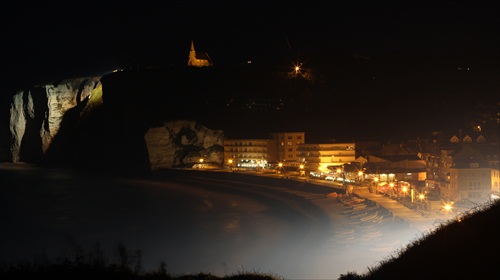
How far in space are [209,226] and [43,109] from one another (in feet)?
137

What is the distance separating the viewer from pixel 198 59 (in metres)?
49.1

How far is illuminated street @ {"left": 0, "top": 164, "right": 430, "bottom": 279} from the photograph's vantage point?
44.0 feet

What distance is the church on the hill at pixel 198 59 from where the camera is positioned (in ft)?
159

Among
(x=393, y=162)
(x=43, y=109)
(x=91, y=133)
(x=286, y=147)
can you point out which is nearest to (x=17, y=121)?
(x=43, y=109)

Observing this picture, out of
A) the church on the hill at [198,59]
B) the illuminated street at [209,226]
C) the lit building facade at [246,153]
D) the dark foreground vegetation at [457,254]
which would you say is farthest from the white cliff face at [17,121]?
the dark foreground vegetation at [457,254]

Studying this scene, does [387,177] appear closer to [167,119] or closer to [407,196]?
[407,196]

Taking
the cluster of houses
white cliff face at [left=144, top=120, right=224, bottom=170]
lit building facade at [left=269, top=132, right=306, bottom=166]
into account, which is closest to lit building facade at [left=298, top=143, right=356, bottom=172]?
the cluster of houses

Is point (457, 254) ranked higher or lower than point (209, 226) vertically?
higher

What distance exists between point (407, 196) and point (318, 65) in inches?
927

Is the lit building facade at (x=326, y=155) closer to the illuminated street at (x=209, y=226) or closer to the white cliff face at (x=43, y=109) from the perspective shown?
the illuminated street at (x=209, y=226)

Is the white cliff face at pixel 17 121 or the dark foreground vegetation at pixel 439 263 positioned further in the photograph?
the white cliff face at pixel 17 121

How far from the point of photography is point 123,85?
44531mm

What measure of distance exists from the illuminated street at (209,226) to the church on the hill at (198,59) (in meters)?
19.1

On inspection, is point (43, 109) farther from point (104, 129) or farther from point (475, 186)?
point (475, 186)
